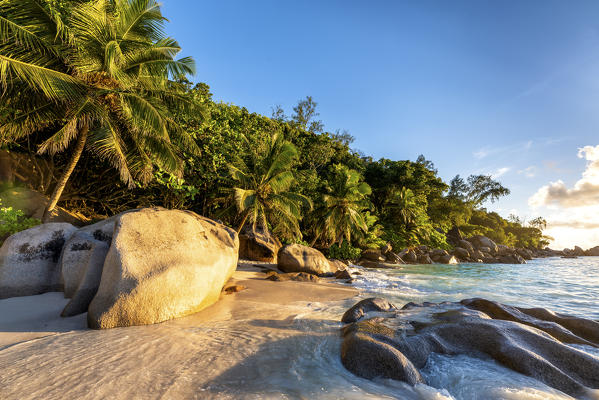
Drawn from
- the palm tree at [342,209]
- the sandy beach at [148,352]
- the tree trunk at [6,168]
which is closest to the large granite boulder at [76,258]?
the sandy beach at [148,352]

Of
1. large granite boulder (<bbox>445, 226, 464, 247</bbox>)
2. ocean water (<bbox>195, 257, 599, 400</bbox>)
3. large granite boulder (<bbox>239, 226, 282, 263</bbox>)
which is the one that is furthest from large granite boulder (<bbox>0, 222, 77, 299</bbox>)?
large granite boulder (<bbox>445, 226, 464, 247</bbox>)

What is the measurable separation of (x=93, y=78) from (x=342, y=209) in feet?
48.1

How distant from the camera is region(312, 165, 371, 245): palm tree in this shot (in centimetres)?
1756

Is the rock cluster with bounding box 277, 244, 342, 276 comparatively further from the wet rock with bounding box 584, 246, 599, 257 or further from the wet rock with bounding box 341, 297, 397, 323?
the wet rock with bounding box 584, 246, 599, 257

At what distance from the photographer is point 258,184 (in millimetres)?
12508

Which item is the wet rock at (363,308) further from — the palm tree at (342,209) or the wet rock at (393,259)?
the wet rock at (393,259)

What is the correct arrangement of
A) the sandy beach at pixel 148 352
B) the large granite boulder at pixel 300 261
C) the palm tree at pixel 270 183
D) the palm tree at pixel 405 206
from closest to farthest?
the sandy beach at pixel 148 352
the large granite boulder at pixel 300 261
the palm tree at pixel 270 183
the palm tree at pixel 405 206

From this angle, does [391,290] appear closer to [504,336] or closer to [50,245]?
[504,336]

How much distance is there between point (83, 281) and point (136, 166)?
6817 mm

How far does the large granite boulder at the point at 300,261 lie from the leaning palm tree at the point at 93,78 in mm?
5590

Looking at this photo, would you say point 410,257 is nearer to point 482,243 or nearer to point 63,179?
point 482,243


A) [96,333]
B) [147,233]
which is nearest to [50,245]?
[147,233]

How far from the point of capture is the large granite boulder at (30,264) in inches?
177

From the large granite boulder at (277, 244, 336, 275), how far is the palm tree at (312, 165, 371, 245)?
6367 mm
